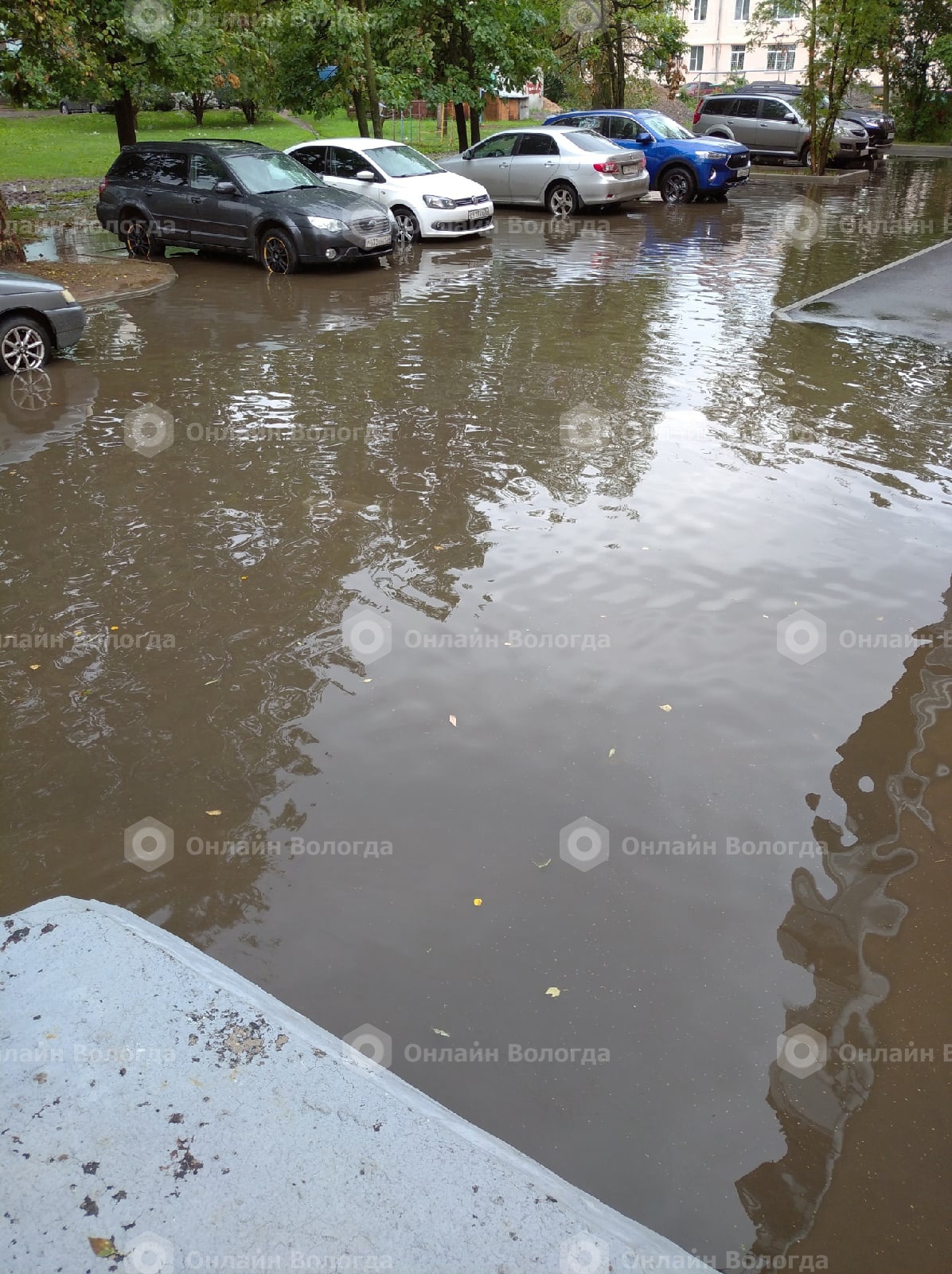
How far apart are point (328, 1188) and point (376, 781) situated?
2.22 metres

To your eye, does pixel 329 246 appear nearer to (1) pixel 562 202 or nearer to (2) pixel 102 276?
(2) pixel 102 276

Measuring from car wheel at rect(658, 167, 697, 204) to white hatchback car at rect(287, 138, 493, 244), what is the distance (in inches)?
266

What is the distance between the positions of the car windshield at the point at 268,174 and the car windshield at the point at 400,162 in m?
1.73

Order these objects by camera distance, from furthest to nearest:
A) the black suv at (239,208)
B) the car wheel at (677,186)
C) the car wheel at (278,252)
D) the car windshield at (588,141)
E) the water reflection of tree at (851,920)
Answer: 1. the car wheel at (677,186)
2. the car windshield at (588,141)
3. the car wheel at (278,252)
4. the black suv at (239,208)
5. the water reflection of tree at (851,920)

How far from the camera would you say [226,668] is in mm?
5406

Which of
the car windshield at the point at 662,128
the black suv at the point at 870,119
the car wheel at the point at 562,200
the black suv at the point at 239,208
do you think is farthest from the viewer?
the black suv at the point at 870,119

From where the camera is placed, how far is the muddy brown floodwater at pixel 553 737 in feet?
10.6

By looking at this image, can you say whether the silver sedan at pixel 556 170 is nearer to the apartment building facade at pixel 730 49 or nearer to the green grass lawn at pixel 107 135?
the green grass lawn at pixel 107 135

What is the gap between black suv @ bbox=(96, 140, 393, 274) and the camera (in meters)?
14.9

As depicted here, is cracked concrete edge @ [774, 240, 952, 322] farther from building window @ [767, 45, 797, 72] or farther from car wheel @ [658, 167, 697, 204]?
building window @ [767, 45, 797, 72]

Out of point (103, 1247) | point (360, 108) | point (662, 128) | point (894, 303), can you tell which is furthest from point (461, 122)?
point (103, 1247)

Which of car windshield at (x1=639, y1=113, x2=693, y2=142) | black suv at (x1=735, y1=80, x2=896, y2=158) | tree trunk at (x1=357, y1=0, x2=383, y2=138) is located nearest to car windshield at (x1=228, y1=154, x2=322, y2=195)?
tree trunk at (x1=357, y1=0, x2=383, y2=138)

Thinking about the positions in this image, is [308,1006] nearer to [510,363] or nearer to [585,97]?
[510,363]

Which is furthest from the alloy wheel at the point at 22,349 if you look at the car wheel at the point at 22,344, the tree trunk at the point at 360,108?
the tree trunk at the point at 360,108
